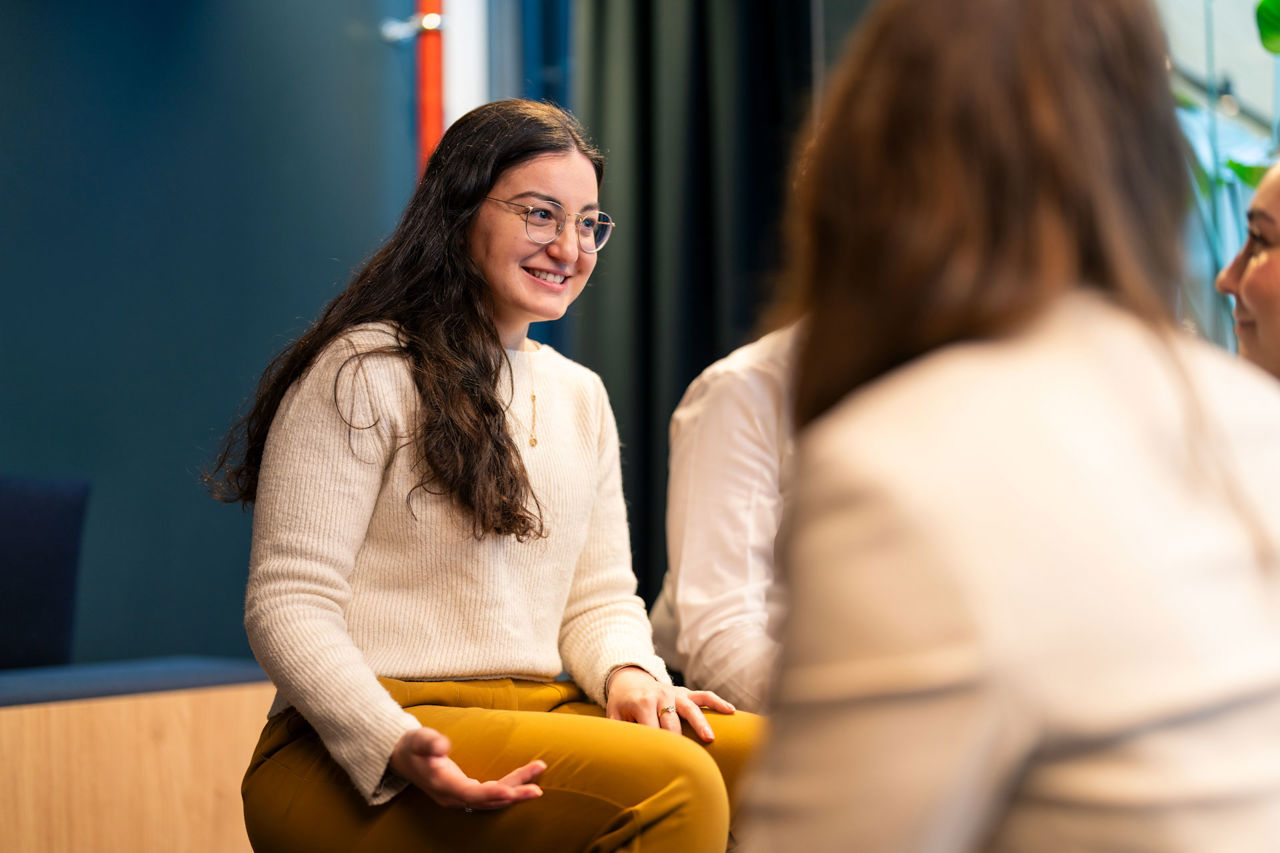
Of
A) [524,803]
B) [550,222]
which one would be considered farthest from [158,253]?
[524,803]

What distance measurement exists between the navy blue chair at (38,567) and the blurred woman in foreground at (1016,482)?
7.01ft

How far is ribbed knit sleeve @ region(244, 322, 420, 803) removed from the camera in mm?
1192

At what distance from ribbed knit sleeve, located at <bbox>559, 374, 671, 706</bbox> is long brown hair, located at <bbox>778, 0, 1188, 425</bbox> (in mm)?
992

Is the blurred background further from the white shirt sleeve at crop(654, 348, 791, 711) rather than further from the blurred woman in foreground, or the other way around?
the blurred woman in foreground

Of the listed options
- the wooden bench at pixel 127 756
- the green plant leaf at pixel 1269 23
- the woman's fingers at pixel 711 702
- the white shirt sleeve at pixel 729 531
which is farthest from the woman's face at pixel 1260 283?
the wooden bench at pixel 127 756

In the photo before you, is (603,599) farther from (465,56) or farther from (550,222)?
(465,56)

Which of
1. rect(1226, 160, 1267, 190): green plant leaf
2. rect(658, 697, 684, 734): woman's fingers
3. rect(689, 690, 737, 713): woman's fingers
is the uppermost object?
rect(1226, 160, 1267, 190): green plant leaf

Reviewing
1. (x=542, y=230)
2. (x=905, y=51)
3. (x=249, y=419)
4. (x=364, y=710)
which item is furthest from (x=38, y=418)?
(x=905, y=51)

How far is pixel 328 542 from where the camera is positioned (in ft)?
4.21

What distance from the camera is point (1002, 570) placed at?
47 centimetres

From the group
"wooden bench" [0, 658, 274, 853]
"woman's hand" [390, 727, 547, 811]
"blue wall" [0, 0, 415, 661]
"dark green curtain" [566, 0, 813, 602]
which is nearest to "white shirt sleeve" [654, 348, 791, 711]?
"woman's hand" [390, 727, 547, 811]

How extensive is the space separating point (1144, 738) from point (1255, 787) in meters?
0.06

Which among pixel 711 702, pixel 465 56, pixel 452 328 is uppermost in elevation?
pixel 465 56

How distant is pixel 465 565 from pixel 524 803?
1.01 ft
